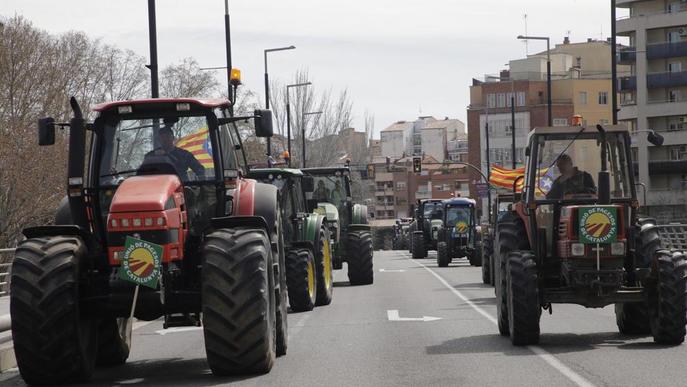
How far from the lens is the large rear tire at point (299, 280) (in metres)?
23.4

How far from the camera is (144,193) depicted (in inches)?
502

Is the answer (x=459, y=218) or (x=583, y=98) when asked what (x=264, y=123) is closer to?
(x=459, y=218)

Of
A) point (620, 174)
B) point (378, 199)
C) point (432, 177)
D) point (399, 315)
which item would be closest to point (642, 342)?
point (620, 174)

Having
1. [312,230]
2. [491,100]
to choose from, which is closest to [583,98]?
[491,100]

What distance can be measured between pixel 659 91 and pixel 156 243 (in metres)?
95.9

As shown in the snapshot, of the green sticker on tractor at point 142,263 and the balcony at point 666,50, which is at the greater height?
the balcony at point 666,50

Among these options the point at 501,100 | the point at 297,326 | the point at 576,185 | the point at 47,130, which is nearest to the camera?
the point at 47,130

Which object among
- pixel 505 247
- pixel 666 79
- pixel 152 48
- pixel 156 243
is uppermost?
pixel 666 79

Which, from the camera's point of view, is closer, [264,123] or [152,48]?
[264,123]

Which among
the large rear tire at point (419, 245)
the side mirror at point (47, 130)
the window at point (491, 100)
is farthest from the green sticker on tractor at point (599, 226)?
the window at point (491, 100)

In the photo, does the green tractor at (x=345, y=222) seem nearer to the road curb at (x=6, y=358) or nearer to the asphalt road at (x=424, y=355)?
the asphalt road at (x=424, y=355)

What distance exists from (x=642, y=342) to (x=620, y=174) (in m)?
2.19

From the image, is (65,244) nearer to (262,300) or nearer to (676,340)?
(262,300)

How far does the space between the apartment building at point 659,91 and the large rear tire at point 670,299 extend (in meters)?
87.5
